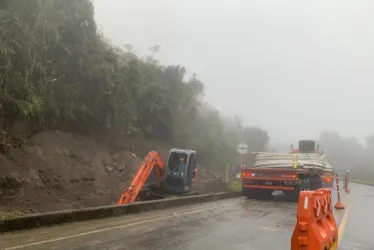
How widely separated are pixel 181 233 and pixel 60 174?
26.3 ft

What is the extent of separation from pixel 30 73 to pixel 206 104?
32.8 meters

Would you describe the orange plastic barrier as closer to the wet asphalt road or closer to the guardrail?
the wet asphalt road

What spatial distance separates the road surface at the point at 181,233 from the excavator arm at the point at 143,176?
0.97 m

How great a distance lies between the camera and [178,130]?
2917 cm

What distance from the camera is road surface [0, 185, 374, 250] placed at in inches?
301

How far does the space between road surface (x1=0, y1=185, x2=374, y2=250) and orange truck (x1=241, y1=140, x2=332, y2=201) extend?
496cm

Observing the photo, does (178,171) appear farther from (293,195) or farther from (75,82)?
(75,82)

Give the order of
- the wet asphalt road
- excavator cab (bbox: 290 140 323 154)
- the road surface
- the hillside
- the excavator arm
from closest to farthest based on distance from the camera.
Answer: the road surface → the wet asphalt road → the excavator arm → the hillside → excavator cab (bbox: 290 140 323 154)

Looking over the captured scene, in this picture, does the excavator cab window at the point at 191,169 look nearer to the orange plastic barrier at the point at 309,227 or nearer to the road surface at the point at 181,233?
the road surface at the point at 181,233

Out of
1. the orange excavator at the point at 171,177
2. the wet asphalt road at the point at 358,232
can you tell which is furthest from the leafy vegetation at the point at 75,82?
the wet asphalt road at the point at 358,232

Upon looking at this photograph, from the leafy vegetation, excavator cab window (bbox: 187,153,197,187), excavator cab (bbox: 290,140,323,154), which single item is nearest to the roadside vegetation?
excavator cab (bbox: 290,140,323,154)

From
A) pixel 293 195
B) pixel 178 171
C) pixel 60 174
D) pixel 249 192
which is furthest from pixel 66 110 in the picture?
Result: pixel 293 195

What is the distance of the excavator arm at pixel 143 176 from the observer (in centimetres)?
1325

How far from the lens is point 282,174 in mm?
18422
